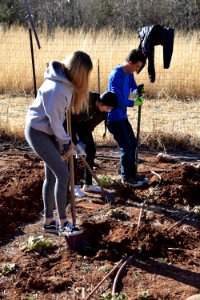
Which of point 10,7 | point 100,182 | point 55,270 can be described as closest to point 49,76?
point 55,270

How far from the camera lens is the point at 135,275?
4430 mm

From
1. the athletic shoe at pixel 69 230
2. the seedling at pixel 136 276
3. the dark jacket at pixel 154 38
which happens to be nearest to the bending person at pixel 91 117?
the athletic shoe at pixel 69 230

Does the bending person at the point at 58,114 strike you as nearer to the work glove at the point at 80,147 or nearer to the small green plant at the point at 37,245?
the small green plant at the point at 37,245

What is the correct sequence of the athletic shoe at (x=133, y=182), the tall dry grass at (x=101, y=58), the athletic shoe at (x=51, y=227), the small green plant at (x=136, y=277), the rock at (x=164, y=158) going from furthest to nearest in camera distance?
the tall dry grass at (x=101, y=58), the rock at (x=164, y=158), the athletic shoe at (x=133, y=182), the athletic shoe at (x=51, y=227), the small green plant at (x=136, y=277)

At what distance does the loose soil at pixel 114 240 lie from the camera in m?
4.27

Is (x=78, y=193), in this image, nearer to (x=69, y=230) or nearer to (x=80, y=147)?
(x=80, y=147)

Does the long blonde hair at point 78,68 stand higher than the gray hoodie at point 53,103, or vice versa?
the long blonde hair at point 78,68

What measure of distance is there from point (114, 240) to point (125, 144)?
1667 mm

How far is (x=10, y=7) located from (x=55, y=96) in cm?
2038

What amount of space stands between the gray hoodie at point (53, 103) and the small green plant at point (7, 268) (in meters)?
1.15

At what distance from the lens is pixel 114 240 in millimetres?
5023

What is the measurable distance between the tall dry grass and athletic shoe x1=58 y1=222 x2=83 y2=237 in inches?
319

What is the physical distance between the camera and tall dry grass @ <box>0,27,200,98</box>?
13047mm

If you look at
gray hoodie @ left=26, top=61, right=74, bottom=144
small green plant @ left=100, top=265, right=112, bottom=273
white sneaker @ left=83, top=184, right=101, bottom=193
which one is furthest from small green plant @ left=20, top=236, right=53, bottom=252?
white sneaker @ left=83, top=184, right=101, bottom=193
